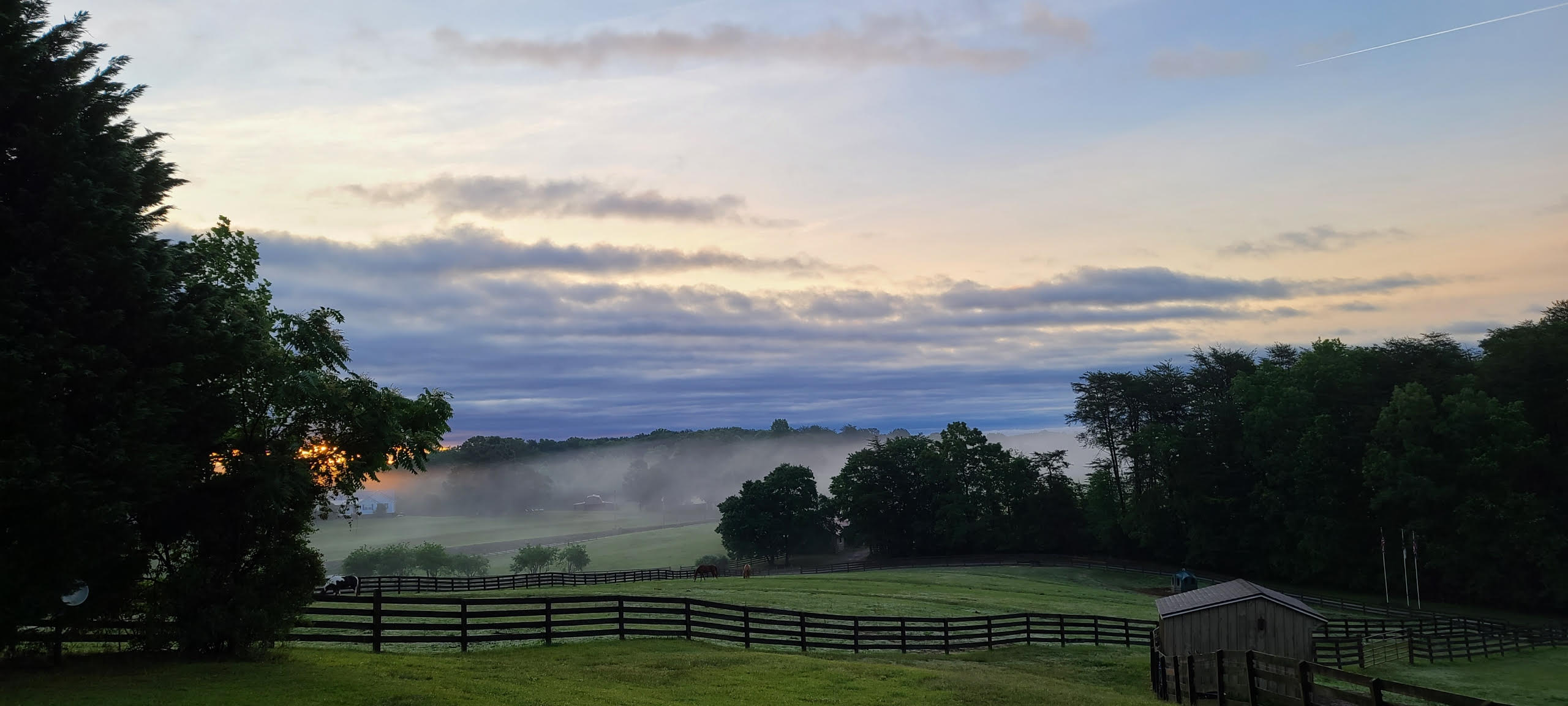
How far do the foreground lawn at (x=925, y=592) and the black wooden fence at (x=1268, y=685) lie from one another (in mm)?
16251

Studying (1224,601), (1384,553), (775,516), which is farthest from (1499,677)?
(775,516)

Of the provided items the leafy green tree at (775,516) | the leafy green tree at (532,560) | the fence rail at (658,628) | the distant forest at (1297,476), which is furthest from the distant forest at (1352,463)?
the leafy green tree at (532,560)

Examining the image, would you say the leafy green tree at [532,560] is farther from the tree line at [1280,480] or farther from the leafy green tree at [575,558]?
the tree line at [1280,480]

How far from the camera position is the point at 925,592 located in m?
49.7

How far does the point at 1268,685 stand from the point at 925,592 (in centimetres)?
3651

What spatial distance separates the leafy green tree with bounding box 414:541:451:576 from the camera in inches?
4045

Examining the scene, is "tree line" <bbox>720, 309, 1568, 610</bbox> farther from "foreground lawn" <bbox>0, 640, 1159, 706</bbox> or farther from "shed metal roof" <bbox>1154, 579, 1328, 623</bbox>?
"foreground lawn" <bbox>0, 640, 1159, 706</bbox>

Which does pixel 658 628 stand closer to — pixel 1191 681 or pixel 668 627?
pixel 668 627

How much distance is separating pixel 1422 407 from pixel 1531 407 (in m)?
9.40

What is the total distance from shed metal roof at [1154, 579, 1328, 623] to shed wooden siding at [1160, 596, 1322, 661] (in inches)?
4.0

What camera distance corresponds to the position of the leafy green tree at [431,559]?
103 meters

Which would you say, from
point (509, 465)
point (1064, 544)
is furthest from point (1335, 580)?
point (509, 465)

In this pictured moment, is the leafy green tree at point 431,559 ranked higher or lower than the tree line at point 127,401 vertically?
lower

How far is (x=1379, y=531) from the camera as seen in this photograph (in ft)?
213
